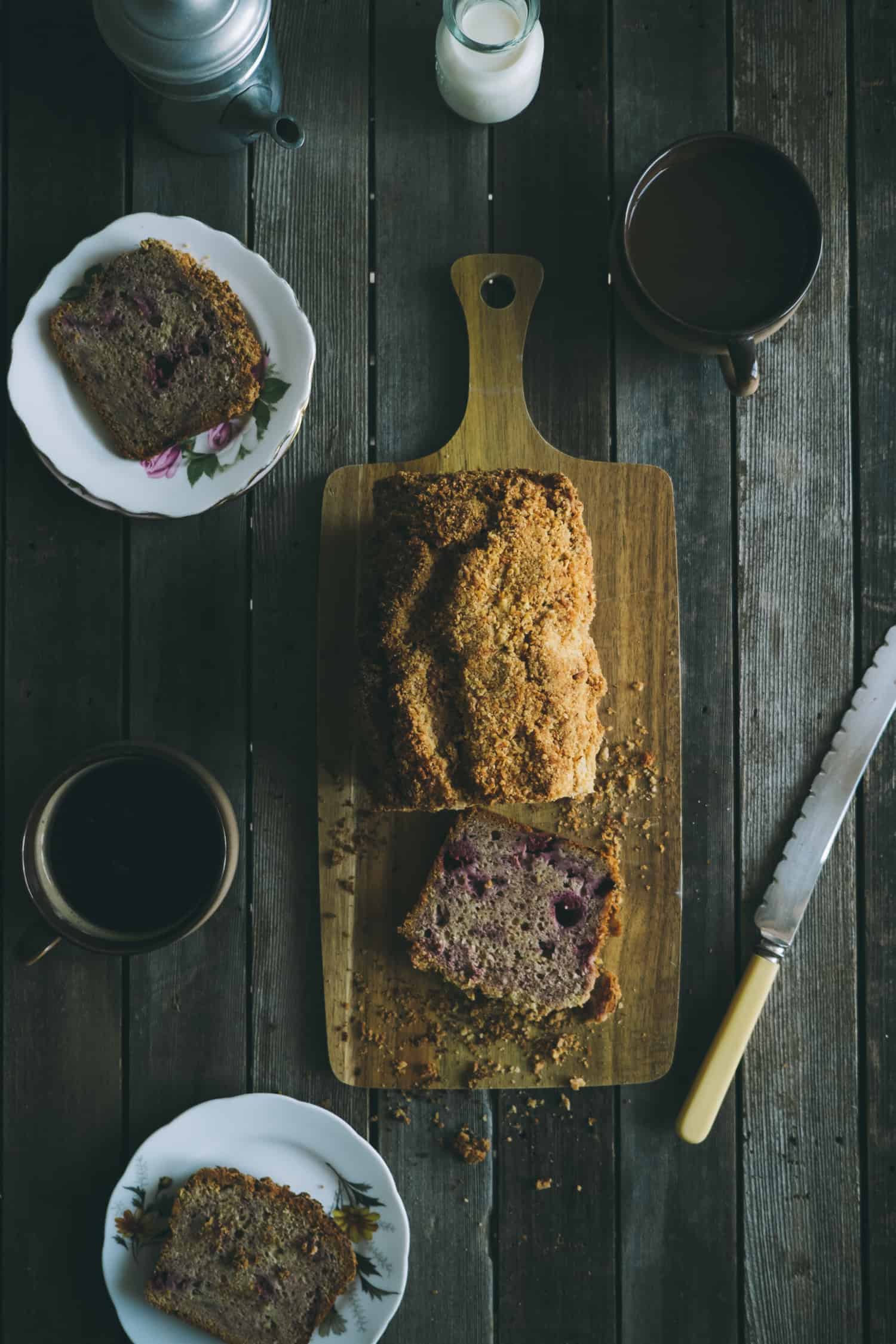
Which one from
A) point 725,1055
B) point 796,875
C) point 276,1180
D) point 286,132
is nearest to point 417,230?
point 286,132

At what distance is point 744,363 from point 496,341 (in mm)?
373

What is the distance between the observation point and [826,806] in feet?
5.21

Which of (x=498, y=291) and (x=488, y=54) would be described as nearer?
(x=488, y=54)

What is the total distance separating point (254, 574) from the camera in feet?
5.34

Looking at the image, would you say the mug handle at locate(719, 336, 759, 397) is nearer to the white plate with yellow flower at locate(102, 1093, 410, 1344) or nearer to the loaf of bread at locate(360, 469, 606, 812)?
the loaf of bread at locate(360, 469, 606, 812)

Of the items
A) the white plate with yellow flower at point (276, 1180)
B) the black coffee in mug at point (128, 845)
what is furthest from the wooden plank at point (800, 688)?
the black coffee in mug at point (128, 845)

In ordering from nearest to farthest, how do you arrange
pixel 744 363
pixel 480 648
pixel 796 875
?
pixel 480 648 < pixel 744 363 < pixel 796 875

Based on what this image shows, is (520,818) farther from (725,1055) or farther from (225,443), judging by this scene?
(225,443)

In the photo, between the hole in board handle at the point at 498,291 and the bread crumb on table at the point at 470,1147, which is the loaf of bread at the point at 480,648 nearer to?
the hole in board handle at the point at 498,291

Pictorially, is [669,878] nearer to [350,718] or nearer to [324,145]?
[350,718]

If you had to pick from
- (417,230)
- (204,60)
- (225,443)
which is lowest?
(225,443)

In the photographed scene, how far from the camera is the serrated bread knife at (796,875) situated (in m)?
1.55

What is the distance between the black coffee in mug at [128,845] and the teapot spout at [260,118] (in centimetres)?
88

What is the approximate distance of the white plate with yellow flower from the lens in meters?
1.52
